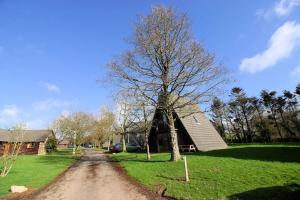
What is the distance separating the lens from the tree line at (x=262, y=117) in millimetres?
57656

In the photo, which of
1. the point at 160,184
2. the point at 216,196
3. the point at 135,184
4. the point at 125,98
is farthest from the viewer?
the point at 125,98

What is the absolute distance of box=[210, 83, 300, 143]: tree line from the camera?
5766 cm

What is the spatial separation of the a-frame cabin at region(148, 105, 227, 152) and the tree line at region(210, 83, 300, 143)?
20.4 metres

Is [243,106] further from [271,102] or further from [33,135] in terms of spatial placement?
[33,135]

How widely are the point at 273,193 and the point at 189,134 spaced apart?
20433 millimetres

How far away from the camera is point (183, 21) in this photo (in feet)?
68.3

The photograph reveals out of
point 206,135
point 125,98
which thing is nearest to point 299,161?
point 125,98

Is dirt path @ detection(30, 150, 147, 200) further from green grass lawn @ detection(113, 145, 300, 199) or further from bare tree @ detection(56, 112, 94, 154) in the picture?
bare tree @ detection(56, 112, 94, 154)

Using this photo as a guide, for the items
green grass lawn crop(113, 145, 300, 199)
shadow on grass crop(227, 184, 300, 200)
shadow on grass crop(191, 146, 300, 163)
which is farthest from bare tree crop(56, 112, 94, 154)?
shadow on grass crop(227, 184, 300, 200)

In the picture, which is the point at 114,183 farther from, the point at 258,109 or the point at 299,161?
the point at 258,109

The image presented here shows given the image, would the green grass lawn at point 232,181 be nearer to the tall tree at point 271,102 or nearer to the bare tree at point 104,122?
the bare tree at point 104,122

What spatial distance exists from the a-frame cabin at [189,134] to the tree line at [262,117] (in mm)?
20425

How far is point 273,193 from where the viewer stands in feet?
30.1

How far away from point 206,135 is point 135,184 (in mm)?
20170
